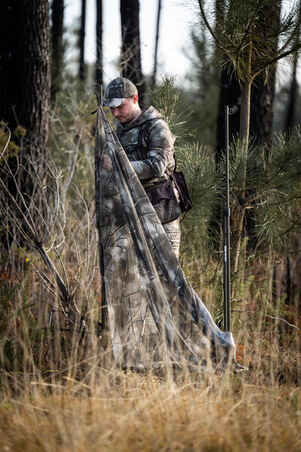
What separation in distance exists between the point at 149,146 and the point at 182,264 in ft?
5.20

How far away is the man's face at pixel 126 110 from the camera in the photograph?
133 inches

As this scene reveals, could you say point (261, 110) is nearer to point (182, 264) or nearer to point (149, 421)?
point (182, 264)

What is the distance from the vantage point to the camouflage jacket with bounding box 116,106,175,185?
129 inches

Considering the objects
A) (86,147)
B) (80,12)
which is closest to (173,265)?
(86,147)

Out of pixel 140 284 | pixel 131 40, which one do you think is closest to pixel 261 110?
pixel 131 40

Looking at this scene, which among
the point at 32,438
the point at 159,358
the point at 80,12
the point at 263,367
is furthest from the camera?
the point at 80,12

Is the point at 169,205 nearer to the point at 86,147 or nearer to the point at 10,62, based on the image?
the point at 10,62

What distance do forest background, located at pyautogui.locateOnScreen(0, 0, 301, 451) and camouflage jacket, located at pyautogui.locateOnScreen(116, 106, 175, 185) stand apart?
0.44m

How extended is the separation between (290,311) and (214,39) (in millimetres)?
2874

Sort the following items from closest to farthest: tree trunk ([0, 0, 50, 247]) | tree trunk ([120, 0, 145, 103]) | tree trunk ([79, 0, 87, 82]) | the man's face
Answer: the man's face < tree trunk ([0, 0, 50, 247]) < tree trunk ([120, 0, 145, 103]) < tree trunk ([79, 0, 87, 82])

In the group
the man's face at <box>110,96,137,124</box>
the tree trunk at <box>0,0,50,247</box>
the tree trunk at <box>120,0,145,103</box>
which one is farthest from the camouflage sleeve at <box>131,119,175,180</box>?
the tree trunk at <box>120,0,145,103</box>

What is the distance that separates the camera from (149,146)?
336 cm

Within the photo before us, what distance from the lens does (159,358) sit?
3.29 metres

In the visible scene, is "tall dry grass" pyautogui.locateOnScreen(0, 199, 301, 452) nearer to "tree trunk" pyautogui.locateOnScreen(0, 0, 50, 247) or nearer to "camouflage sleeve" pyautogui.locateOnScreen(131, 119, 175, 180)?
"camouflage sleeve" pyautogui.locateOnScreen(131, 119, 175, 180)
